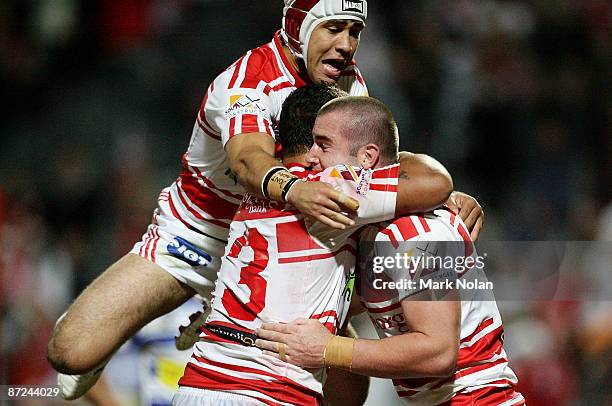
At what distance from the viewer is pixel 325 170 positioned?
3090mm

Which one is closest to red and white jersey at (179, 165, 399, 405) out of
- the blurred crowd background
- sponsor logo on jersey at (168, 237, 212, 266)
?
sponsor logo on jersey at (168, 237, 212, 266)

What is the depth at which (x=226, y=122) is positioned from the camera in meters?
3.83

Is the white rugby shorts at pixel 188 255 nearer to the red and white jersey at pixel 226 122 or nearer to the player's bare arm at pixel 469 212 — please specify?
the red and white jersey at pixel 226 122

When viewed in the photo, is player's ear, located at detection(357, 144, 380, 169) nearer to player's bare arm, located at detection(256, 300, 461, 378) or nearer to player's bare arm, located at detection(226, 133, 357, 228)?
player's bare arm, located at detection(226, 133, 357, 228)

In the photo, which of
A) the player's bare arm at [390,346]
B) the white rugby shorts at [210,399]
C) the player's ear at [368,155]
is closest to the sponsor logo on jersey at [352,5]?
the player's ear at [368,155]

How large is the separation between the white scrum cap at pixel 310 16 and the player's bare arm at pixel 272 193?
2.09ft

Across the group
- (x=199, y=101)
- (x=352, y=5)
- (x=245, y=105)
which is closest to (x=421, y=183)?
(x=245, y=105)

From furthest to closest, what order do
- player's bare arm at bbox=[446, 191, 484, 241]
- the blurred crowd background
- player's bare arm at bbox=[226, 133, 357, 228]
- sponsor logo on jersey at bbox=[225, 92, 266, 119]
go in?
the blurred crowd background → sponsor logo on jersey at bbox=[225, 92, 266, 119] → player's bare arm at bbox=[446, 191, 484, 241] → player's bare arm at bbox=[226, 133, 357, 228]

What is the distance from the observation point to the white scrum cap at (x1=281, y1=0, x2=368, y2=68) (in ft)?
13.2

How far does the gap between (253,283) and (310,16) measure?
4.90 feet

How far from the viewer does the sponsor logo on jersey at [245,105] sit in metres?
3.76

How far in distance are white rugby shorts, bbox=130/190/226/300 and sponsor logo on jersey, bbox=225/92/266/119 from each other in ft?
3.38

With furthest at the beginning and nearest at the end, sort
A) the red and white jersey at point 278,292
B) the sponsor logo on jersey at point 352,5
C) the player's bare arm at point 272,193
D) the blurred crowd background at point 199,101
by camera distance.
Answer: the blurred crowd background at point 199,101
the sponsor logo on jersey at point 352,5
the red and white jersey at point 278,292
the player's bare arm at point 272,193

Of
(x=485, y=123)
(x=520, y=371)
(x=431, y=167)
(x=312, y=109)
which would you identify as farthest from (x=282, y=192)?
A: (x=485, y=123)
